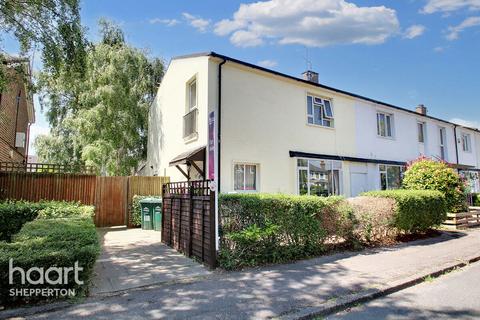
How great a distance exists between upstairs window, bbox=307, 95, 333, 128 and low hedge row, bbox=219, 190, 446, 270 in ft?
20.1

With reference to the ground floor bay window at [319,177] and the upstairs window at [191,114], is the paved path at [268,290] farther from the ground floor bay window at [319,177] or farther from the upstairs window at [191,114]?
the upstairs window at [191,114]

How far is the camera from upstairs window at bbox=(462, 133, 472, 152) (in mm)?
24188

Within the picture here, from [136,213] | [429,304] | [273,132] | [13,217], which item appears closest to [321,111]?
[273,132]

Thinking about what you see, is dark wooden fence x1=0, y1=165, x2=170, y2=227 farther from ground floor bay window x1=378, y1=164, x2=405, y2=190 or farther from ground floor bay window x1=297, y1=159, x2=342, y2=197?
ground floor bay window x1=378, y1=164, x2=405, y2=190

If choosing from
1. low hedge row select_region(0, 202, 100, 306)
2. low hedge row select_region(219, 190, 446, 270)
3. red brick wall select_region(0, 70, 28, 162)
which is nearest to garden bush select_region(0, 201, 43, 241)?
low hedge row select_region(0, 202, 100, 306)

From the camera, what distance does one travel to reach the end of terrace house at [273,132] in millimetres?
12078

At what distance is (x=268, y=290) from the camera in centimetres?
535

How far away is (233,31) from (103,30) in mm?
14018

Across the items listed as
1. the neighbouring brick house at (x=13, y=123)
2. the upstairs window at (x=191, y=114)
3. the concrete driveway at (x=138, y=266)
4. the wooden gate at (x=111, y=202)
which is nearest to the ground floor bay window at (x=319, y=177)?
the upstairs window at (x=191, y=114)

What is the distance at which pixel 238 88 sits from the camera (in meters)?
12.6

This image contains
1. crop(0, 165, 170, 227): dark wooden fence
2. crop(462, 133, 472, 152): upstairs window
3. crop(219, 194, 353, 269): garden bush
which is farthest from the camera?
crop(462, 133, 472, 152): upstairs window

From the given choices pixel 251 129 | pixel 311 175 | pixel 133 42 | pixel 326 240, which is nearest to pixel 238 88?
pixel 251 129

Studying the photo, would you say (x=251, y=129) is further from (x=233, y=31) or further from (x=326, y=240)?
(x=326, y=240)

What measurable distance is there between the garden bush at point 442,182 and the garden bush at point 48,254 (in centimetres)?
1213
